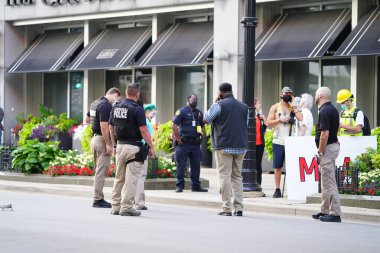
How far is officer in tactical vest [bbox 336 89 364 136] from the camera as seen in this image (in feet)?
57.5

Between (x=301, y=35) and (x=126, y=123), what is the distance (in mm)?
11945

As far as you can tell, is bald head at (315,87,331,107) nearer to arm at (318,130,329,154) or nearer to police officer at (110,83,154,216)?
arm at (318,130,329,154)

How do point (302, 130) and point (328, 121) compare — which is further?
point (302, 130)

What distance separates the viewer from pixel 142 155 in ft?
48.9

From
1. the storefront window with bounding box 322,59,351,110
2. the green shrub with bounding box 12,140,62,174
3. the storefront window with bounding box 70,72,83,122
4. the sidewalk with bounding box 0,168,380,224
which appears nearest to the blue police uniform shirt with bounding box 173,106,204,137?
the sidewalk with bounding box 0,168,380,224

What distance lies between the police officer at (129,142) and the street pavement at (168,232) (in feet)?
1.14

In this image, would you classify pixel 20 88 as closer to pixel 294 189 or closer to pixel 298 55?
pixel 298 55

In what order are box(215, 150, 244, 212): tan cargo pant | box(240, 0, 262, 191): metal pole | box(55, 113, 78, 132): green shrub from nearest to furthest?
box(215, 150, 244, 212): tan cargo pant
box(240, 0, 262, 191): metal pole
box(55, 113, 78, 132): green shrub

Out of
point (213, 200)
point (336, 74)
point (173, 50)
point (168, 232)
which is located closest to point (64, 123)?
point (173, 50)

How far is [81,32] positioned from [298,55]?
36.7ft

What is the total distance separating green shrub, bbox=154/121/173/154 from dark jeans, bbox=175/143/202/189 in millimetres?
7379

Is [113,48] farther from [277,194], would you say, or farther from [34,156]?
[277,194]

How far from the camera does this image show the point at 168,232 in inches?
498

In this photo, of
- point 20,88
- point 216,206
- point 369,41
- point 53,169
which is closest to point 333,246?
point 216,206
